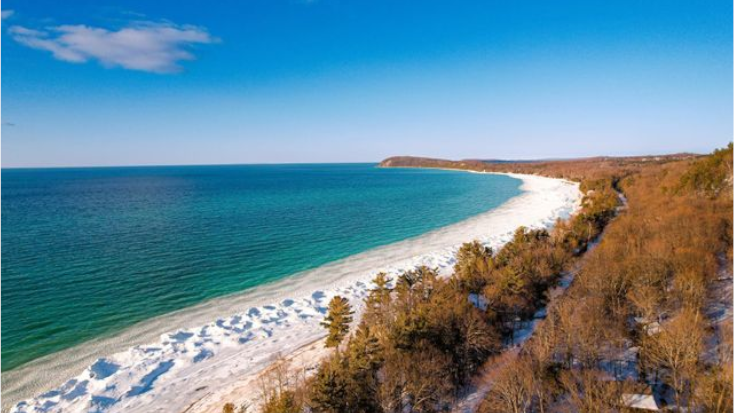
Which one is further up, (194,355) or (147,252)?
(147,252)

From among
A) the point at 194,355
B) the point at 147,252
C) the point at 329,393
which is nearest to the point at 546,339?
the point at 329,393

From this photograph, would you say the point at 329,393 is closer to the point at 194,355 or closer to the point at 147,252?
the point at 194,355

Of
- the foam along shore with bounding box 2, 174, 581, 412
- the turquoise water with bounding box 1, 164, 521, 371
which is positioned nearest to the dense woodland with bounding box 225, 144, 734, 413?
the foam along shore with bounding box 2, 174, 581, 412

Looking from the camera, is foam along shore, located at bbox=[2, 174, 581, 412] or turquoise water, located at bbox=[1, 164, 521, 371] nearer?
foam along shore, located at bbox=[2, 174, 581, 412]

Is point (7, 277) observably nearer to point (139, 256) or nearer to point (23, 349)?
point (139, 256)

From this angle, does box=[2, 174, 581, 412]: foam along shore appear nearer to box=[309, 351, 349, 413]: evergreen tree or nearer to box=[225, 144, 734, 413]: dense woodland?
box=[225, 144, 734, 413]: dense woodland

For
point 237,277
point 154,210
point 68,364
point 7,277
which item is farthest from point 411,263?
point 154,210
